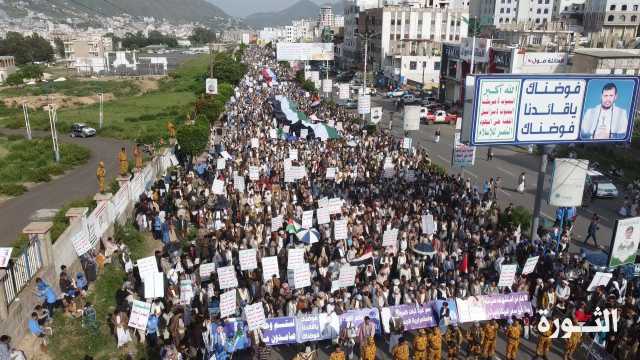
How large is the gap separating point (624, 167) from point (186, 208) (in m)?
24.7

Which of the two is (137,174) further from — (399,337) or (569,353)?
(569,353)

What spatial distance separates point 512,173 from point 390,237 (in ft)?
51.5

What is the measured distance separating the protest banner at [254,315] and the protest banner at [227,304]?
0.49 m

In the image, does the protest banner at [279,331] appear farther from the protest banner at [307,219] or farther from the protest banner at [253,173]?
the protest banner at [253,173]

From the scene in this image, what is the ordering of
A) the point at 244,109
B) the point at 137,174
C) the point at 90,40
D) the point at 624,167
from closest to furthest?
the point at 137,174
the point at 624,167
the point at 244,109
the point at 90,40

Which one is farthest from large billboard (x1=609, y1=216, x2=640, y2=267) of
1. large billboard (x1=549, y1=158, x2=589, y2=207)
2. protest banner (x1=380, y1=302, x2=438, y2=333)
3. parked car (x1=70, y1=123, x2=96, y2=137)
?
parked car (x1=70, y1=123, x2=96, y2=137)

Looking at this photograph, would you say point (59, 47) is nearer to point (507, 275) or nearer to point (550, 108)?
point (550, 108)

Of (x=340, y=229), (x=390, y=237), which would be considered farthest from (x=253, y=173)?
(x=390, y=237)

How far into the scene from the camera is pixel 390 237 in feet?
50.0

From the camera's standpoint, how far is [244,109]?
42.9 meters

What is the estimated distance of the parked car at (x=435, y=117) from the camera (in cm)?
4338

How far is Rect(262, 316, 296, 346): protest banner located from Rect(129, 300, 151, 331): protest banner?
8.51 feet

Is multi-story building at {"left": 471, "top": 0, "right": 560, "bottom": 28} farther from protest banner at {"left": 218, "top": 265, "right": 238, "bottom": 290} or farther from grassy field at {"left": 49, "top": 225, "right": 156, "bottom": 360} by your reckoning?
grassy field at {"left": 49, "top": 225, "right": 156, "bottom": 360}

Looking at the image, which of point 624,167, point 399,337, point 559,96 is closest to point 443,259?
point 399,337
